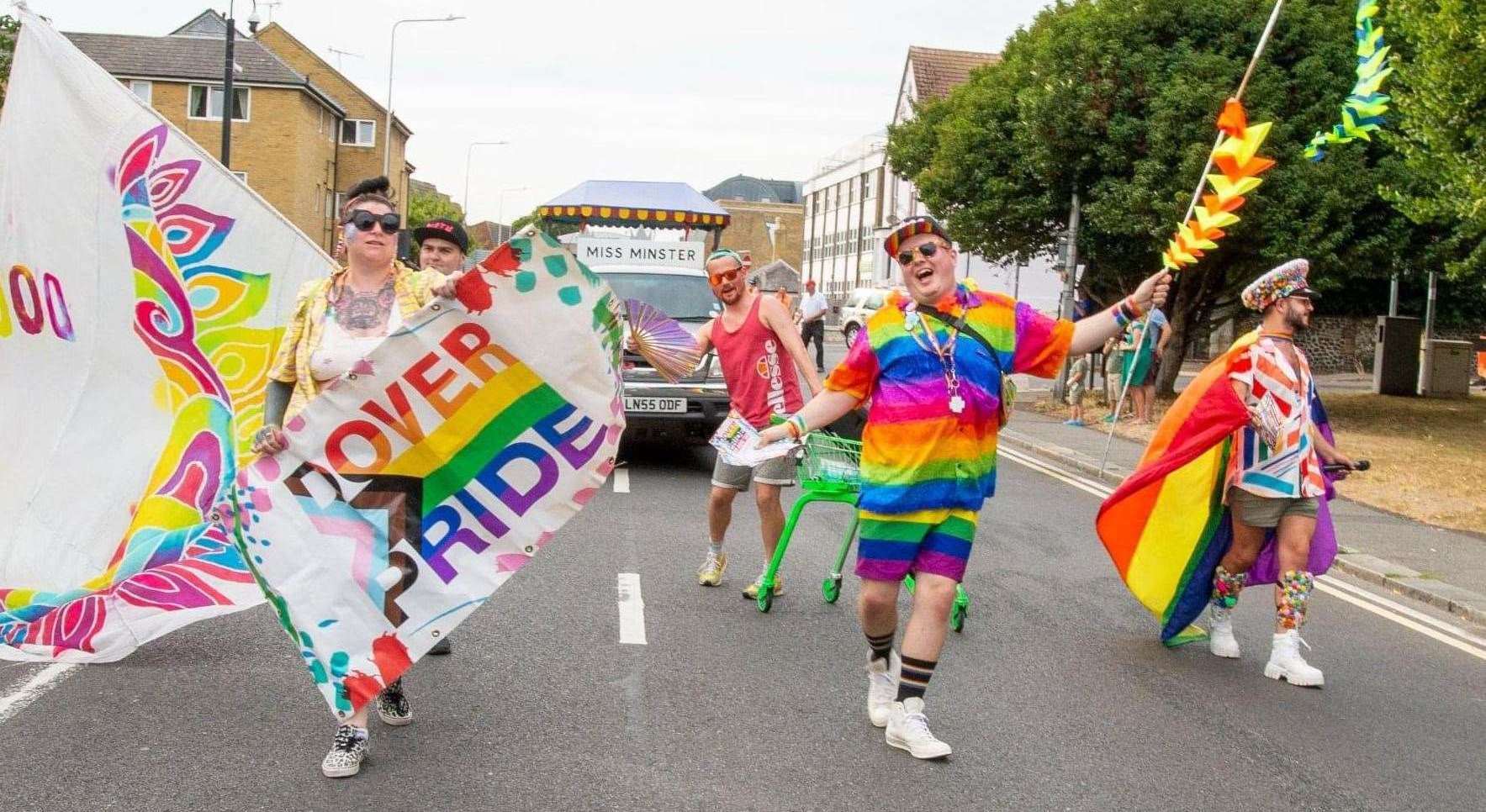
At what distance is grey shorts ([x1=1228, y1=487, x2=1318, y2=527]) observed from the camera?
6.80m

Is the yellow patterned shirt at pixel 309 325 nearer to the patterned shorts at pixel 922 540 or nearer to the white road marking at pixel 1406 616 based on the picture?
the patterned shorts at pixel 922 540

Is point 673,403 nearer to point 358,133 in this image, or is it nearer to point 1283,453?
point 1283,453

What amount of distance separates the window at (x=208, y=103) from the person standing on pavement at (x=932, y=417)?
5529cm

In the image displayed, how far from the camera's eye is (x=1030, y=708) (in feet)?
19.7

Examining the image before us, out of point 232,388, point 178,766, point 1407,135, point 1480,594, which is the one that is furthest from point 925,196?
point 178,766

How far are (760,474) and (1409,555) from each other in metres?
5.74

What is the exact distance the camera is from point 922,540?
5.29 meters

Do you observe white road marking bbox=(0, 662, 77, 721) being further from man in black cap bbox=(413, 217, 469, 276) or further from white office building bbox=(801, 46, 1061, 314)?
white office building bbox=(801, 46, 1061, 314)

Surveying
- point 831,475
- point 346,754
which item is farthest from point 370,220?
point 831,475

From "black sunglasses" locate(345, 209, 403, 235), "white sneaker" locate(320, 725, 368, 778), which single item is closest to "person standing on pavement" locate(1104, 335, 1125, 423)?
"black sunglasses" locate(345, 209, 403, 235)

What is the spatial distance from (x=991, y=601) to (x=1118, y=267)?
18972 mm

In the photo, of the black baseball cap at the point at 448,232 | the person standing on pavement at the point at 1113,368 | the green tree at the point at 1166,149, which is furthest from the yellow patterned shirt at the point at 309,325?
the green tree at the point at 1166,149

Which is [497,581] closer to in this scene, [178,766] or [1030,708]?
[178,766]

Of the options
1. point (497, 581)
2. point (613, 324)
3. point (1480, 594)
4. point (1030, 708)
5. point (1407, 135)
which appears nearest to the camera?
point (497, 581)
